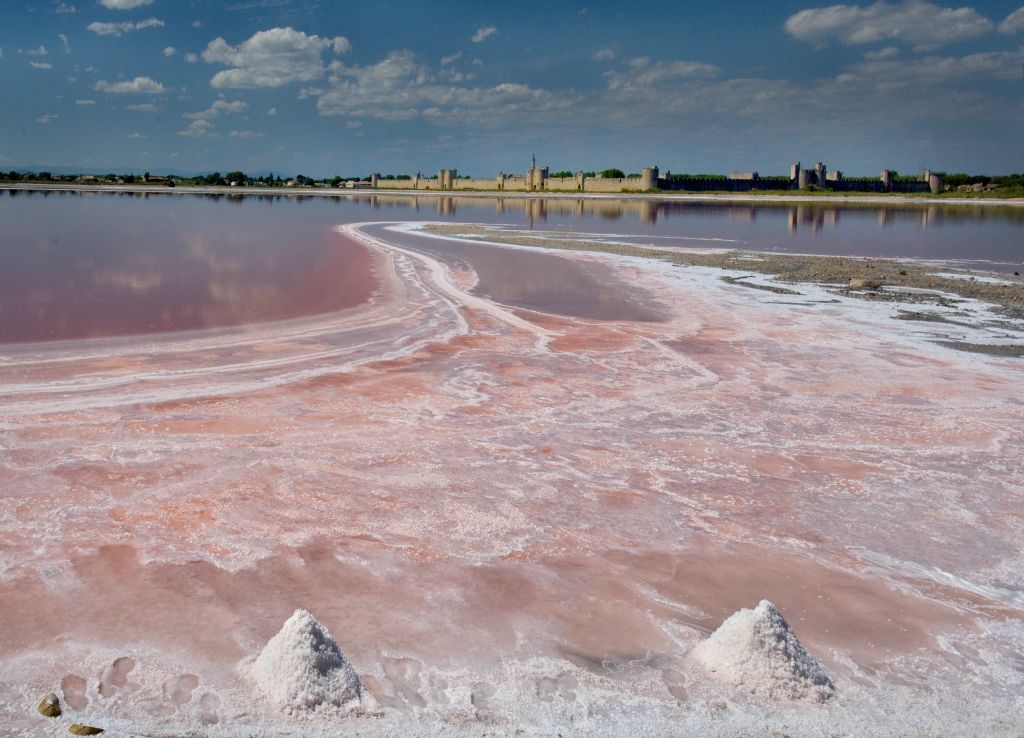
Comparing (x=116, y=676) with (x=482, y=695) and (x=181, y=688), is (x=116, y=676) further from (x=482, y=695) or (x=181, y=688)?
(x=482, y=695)

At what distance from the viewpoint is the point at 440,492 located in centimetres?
542

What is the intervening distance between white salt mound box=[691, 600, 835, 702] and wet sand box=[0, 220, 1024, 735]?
2.9 inches

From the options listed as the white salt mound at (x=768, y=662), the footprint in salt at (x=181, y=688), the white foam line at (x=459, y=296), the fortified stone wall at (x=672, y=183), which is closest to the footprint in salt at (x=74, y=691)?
the footprint in salt at (x=181, y=688)

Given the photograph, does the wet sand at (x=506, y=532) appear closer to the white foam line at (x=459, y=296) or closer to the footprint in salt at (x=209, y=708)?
the footprint in salt at (x=209, y=708)

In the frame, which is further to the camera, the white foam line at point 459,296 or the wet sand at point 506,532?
the white foam line at point 459,296

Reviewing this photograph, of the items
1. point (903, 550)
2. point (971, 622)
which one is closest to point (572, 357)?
point (903, 550)

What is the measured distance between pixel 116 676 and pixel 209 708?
491mm

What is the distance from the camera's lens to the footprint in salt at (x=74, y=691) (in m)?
3.19

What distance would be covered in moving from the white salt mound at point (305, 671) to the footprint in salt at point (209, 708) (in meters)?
0.17

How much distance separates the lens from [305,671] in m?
3.22

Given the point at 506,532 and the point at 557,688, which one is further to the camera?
the point at 506,532

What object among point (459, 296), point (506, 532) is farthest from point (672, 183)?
point (506, 532)

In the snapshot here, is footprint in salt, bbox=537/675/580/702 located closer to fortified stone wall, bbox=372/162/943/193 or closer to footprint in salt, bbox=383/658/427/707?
footprint in salt, bbox=383/658/427/707

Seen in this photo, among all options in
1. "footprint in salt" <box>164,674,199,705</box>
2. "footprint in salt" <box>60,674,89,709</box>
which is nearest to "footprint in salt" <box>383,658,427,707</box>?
"footprint in salt" <box>164,674,199,705</box>
